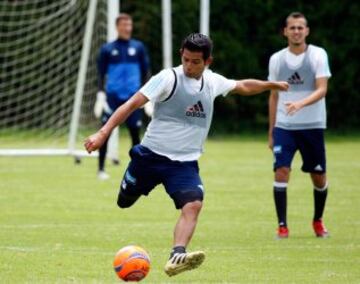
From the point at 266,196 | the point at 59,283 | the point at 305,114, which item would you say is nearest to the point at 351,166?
the point at 266,196

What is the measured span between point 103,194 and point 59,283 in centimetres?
698

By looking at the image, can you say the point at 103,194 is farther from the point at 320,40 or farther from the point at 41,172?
the point at 320,40

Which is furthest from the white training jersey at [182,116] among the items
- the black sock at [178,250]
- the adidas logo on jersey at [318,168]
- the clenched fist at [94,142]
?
the adidas logo on jersey at [318,168]

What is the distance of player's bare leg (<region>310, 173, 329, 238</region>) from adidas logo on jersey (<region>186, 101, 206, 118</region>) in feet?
9.33

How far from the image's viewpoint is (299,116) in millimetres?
11219

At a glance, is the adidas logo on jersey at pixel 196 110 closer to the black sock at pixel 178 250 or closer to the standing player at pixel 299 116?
the black sock at pixel 178 250

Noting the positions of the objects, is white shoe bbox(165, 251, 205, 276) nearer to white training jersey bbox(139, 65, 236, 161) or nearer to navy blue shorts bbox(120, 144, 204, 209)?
navy blue shorts bbox(120, 144, 204, 209)

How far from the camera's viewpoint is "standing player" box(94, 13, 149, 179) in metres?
17.4

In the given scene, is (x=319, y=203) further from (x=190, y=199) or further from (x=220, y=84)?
(x=190, y=199)

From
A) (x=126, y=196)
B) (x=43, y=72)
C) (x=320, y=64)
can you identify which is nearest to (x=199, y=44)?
(x=126, y=196)

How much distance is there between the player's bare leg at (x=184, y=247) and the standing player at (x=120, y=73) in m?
9.05

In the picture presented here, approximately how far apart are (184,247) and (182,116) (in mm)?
1131

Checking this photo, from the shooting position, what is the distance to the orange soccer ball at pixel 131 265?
7.83m

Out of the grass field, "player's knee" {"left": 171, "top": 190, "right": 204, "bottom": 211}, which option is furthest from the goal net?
"player's knee" {"left": 171, "top": 190, "right": 204, "bottom": 211}
